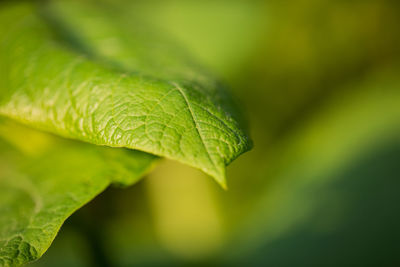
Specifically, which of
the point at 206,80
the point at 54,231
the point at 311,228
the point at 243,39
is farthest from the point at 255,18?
the point at 54,231

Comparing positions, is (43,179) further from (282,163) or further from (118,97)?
(282,163)

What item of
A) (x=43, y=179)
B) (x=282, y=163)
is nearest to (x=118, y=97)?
(x=43, y=179)

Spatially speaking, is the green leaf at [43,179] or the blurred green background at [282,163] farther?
the blurred green background at [282,163]

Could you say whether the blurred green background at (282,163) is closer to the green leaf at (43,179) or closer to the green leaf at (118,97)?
the green leaf at (43,179)

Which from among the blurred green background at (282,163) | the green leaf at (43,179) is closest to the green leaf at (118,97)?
the green leaf at (43,179)

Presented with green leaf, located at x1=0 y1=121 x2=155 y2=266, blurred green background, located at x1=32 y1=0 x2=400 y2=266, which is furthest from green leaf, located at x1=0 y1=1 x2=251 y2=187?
blurred green background, located at x1=32 y1=0 x2=400 y2=266

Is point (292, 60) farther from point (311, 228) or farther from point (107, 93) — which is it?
point (107, 93)
